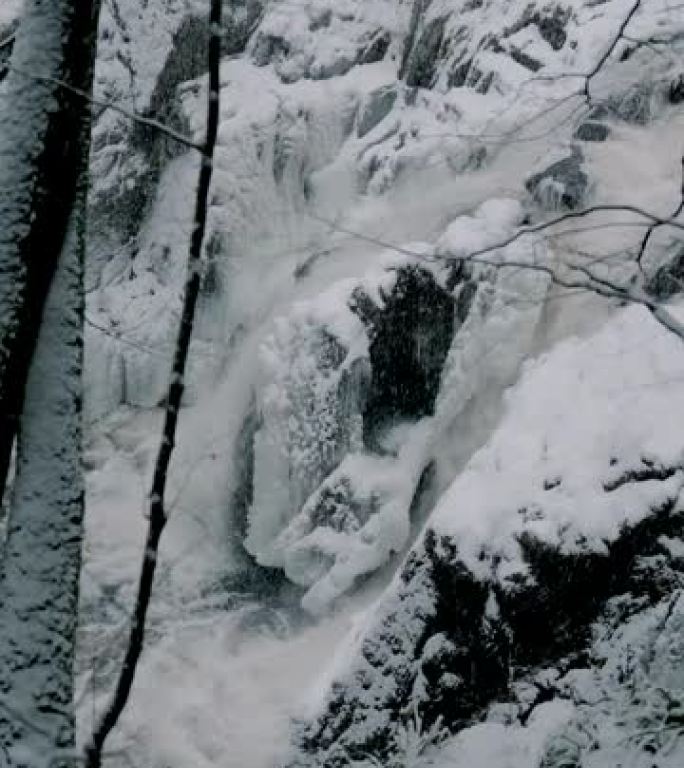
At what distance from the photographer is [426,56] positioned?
943 centimetres

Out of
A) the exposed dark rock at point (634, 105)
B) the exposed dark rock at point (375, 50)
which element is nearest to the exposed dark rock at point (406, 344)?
the exposed dark rock at point (634, 105)

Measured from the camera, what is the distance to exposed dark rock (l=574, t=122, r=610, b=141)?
768 cm

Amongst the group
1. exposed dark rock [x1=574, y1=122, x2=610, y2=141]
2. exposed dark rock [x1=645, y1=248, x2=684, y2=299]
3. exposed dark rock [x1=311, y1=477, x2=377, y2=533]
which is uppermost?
exposed dark rock [x1=574, y1=122, x2=610, y2=141]

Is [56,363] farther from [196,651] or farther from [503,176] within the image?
[503,176]

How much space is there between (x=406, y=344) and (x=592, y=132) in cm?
223

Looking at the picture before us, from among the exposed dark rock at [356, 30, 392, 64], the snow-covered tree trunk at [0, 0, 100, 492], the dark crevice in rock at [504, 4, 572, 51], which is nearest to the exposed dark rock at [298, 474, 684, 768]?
the snow-covered tree trunk at [0, 0, 100, 492]

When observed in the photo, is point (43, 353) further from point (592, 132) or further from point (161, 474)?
point (592, 132)

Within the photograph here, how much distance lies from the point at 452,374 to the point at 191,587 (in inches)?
100

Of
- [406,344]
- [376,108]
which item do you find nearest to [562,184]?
[406,344]

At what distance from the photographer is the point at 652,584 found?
428 centimetres

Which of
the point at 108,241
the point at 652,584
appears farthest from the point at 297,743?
the point at 108,241

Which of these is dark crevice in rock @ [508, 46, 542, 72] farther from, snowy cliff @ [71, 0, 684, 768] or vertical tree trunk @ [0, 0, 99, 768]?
vertical tree trunk @ [0, 0, 99, 768]

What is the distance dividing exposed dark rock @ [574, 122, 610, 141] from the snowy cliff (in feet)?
0.12

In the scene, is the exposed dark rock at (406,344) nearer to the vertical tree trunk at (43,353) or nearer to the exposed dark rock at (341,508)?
the exposed dark rock at (341,508)
